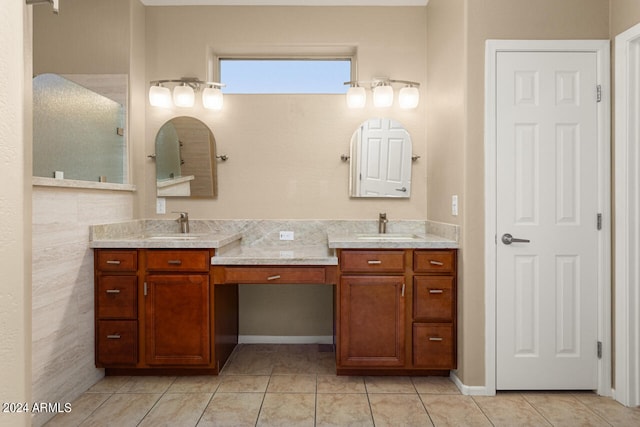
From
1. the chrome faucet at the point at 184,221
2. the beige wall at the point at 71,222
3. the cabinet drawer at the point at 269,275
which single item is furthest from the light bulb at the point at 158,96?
the cabinet drawer at the point at 269,275

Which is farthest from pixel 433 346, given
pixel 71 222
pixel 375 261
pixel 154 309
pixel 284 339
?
pixel 71 222

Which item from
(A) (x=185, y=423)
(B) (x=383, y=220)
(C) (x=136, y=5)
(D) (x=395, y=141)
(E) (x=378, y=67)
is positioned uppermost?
(C) (x=136, y=5)

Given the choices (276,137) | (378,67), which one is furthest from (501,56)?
(276,137)

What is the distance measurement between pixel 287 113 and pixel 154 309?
1.76m

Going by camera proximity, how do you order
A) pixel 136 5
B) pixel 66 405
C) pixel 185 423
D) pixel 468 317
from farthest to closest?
pixel 136 5 < pixel 468 317 < pixel 66 405 < pixel 185 423

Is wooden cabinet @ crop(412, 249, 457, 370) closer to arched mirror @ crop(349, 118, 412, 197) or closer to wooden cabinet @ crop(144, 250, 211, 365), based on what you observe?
arched mirror @ crop(349, 118, 412, 197)

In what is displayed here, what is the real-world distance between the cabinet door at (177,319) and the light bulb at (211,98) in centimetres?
137

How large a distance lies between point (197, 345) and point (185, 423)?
0.55 m

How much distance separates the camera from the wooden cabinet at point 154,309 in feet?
8.79

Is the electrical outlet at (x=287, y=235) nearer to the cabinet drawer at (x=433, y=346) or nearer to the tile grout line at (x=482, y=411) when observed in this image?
the cabinet drawer at (x=433, y=346)

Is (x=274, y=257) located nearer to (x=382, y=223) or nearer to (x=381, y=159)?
(x=382, y=223)

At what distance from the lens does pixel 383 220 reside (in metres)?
3.29

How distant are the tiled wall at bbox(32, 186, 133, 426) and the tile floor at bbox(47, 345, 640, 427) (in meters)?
0.17

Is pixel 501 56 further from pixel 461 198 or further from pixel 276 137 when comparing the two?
pixel 276 137
